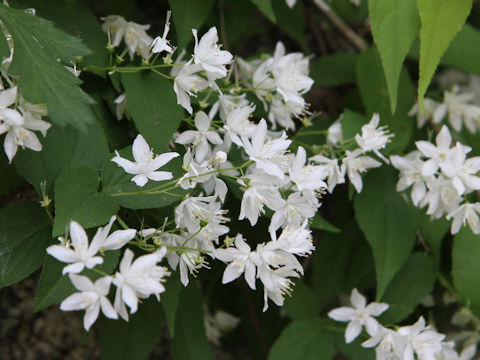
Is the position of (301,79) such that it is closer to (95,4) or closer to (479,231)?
(479,231)

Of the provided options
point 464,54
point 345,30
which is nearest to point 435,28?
point 464,54

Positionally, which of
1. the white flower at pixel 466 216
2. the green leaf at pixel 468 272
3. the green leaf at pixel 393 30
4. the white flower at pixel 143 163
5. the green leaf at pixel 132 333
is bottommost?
the green leaf at pixel 132 333

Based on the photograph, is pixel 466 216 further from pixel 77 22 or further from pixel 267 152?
pixel 77 22

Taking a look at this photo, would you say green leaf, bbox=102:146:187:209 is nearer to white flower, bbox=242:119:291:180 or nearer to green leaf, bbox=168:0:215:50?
white flower, bbox=242:119:291:180

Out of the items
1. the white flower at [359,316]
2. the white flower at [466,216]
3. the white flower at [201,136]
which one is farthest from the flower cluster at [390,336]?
the white flower at [201,136]

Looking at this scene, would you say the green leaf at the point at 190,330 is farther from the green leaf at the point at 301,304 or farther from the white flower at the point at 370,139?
the white flower at the point at 370,139
